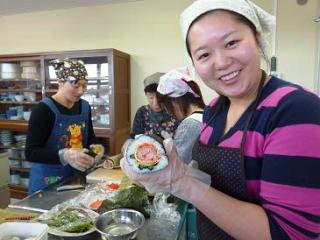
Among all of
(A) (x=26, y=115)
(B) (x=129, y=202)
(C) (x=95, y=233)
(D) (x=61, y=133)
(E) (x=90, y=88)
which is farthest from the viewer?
(A) (x=26, y=115)

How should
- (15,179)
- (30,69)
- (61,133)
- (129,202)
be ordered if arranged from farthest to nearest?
1. (15,179)
2. (30,69)
3. (61,133)
4. (129,202)

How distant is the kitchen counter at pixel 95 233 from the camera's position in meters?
1.03

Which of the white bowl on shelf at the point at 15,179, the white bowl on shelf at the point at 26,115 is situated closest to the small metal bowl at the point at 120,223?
the white bowl on shelf at the point at 26,115

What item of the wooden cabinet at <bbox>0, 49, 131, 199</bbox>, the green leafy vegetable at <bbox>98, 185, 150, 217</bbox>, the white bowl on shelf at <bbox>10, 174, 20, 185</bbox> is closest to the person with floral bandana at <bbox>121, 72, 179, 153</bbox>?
the wooden cabinet at <bbox>0, 49, 131, 199</bbox>

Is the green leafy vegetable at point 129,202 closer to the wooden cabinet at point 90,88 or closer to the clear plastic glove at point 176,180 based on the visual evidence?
the clear plastic glove at point 176,180

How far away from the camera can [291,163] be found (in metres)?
0.58

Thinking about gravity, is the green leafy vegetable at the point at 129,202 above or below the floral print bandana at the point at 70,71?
below

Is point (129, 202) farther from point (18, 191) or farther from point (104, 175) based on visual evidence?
point (18, 191)

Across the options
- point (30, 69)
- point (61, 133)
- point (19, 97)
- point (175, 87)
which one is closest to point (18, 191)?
point (19, 97)

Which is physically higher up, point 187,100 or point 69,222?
point 187,100

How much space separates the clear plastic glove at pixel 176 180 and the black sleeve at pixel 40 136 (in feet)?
3.78

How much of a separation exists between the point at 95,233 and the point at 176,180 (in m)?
0.50

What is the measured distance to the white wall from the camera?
2.96 m

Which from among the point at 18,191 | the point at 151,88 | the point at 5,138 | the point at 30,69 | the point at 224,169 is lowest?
the point at 18,191
